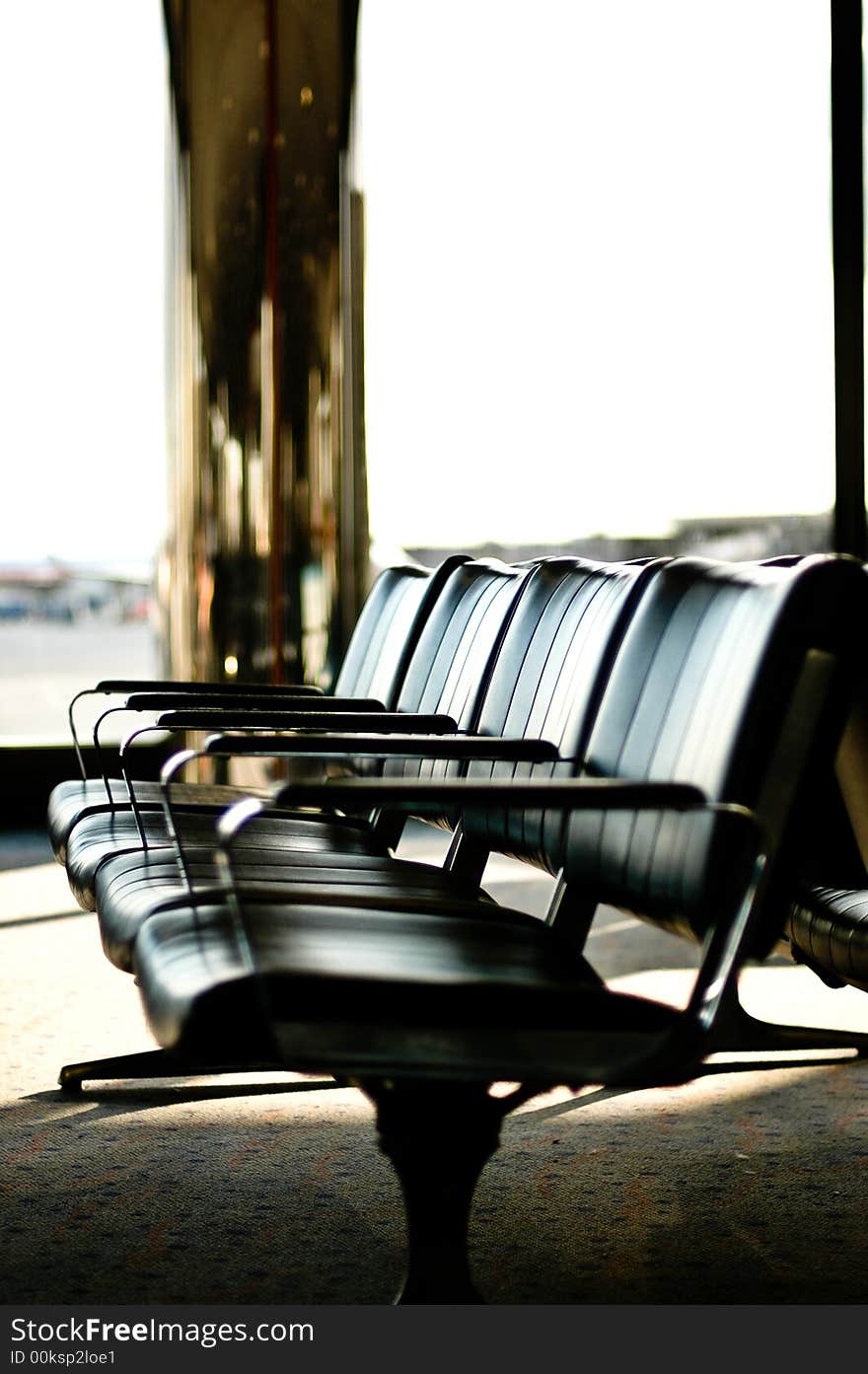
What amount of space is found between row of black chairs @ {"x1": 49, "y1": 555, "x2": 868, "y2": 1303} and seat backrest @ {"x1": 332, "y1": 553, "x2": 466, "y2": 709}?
64 centimetres

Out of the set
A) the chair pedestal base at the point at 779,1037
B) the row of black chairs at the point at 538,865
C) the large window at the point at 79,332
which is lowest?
the chair pedestal base at the point at 779,1037

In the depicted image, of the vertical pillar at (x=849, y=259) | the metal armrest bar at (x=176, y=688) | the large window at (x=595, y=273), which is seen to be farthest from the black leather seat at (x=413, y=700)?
the large window at (x=595, y=273)

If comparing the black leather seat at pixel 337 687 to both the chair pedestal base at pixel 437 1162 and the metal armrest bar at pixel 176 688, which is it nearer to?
the metal armrest bar at pixel 176 688

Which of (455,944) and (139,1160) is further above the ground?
(455,944)

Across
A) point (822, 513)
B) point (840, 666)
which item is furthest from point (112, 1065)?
point (822, 513)

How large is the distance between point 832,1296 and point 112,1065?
126 centimetres

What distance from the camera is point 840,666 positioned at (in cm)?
146

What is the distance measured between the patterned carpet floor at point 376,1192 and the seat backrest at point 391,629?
0.80 metres

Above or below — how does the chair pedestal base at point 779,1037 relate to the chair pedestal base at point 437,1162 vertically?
below

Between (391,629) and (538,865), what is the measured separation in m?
1.12

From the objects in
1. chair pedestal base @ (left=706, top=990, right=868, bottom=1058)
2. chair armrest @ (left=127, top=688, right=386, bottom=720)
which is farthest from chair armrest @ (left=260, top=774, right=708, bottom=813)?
chair armrest @ (left=127, top=688, right=386, bottom=720)

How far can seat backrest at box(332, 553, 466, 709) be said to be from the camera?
2.86 m

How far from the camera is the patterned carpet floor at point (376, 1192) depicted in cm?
169

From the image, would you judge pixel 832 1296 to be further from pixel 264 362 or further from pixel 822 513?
pixel 264 362
